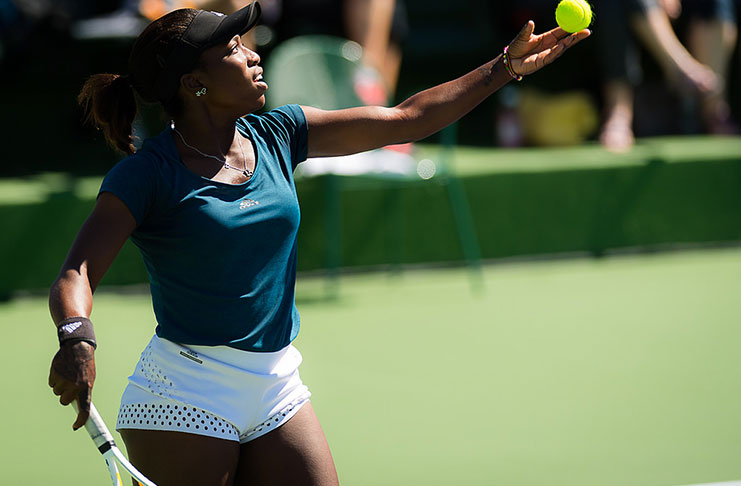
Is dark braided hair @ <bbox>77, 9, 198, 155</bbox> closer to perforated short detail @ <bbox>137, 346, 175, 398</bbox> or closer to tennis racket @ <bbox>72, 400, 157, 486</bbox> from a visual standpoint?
perforated short detail @ <bbox>137, 346, 175, 398</bbox>

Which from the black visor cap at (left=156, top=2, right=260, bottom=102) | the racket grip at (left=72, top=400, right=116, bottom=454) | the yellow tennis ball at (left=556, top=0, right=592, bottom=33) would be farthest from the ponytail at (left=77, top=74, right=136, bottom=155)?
the yellow tennis ball at (left=556, top=0, right=592, bottom=33)

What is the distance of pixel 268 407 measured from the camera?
8.91 feet

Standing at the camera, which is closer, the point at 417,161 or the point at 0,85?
the point at 417,161

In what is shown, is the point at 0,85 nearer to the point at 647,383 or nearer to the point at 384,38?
the point at 384,38

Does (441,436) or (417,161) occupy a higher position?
(417,161)

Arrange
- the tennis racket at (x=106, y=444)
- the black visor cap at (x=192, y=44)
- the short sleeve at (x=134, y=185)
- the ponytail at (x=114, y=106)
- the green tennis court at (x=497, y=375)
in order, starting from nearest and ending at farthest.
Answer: the tennis racket at (x=106, y=444) → the short sleeve at (x=134, y=185) → the black visor cap at (x=192, y=44) → the ponytail at (x=114, y=106) → the green tennis court at (x=497, y=375)

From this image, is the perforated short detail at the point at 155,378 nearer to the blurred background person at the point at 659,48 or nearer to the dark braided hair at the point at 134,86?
the dark braided hair at the point at 134,86

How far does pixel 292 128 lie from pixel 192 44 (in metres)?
0.41

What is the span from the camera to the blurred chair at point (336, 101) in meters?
6.36

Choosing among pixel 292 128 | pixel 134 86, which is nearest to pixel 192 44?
pixel 134 86

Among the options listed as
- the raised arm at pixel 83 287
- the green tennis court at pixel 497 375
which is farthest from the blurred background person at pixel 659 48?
the raised arm at pixel 83 287

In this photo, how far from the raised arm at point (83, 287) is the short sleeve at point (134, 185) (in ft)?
0.05

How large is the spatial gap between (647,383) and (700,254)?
278 cm

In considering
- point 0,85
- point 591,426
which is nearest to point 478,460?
point 591,426
